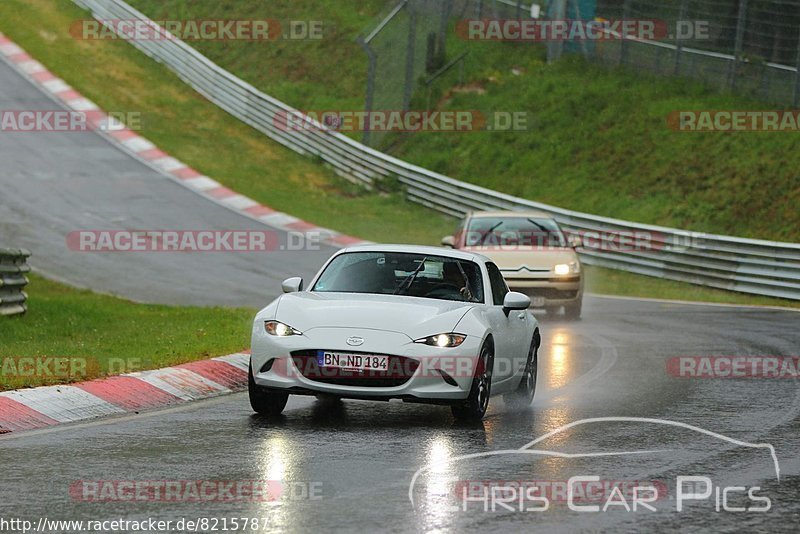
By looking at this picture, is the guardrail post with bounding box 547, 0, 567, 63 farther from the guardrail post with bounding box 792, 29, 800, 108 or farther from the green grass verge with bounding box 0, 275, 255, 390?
the green grass verge with bounding box 0, 275, 255, 390

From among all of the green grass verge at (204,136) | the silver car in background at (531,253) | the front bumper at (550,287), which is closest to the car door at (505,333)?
the silver car in background at (531,253)

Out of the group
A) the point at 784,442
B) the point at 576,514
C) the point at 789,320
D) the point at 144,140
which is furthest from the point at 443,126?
the point at 576,514

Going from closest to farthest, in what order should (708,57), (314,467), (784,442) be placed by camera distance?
(314,467) → (784,442) → (708,57)

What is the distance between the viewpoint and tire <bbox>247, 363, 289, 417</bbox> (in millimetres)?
10578

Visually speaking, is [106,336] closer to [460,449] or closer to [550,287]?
[460,449]

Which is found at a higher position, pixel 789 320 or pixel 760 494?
pixel 760 494

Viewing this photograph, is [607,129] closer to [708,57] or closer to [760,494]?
[708,57]

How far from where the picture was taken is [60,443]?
29.8 feet

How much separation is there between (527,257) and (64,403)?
11.6m

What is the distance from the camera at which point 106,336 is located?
51.0 ft

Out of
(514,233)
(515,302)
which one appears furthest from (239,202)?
(515,302)

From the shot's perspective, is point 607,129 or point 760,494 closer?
point 760,494

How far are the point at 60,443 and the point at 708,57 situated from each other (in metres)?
28.0

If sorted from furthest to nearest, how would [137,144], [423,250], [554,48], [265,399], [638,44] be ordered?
[554,48], [137,144], [638,44], [423,250], [265,399]
